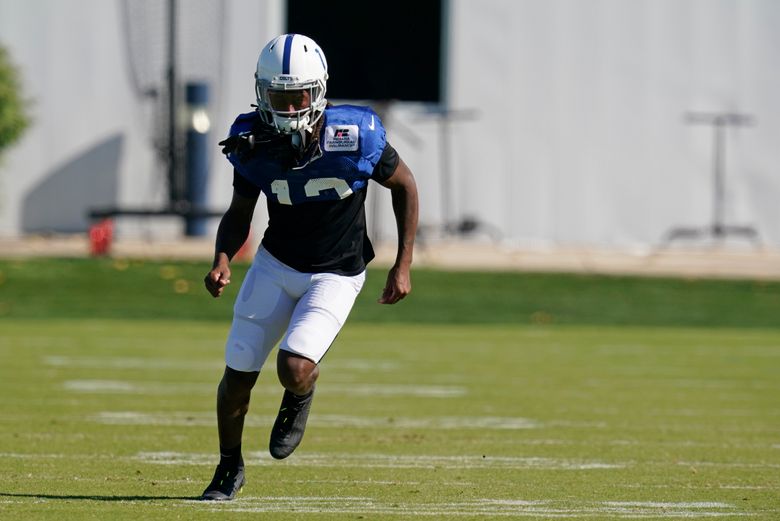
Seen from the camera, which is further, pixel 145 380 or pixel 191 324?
pixel 191 324

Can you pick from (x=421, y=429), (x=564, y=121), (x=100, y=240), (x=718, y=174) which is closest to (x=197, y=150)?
(x=100, y=240)

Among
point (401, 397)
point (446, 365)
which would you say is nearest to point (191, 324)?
point (446, 365)

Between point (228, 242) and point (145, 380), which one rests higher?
point (228, 242)

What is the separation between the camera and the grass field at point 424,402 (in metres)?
6.64

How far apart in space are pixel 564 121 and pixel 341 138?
72.3 feet

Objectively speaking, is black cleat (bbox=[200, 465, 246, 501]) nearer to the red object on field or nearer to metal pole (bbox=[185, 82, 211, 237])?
the red object on field

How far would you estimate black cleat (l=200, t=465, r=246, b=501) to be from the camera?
6.43 meters

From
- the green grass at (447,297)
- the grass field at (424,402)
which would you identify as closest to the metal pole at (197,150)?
the green grass at (447,297)

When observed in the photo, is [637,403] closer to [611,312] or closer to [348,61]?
[611,312]

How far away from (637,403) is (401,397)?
1620 millimetres

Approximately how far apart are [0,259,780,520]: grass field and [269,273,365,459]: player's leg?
0.29m

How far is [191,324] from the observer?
1716 centimetres

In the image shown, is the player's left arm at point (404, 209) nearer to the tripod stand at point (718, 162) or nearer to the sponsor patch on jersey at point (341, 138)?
the sponsor patch on jersey at point (341, 138)

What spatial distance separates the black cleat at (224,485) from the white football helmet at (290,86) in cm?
142
